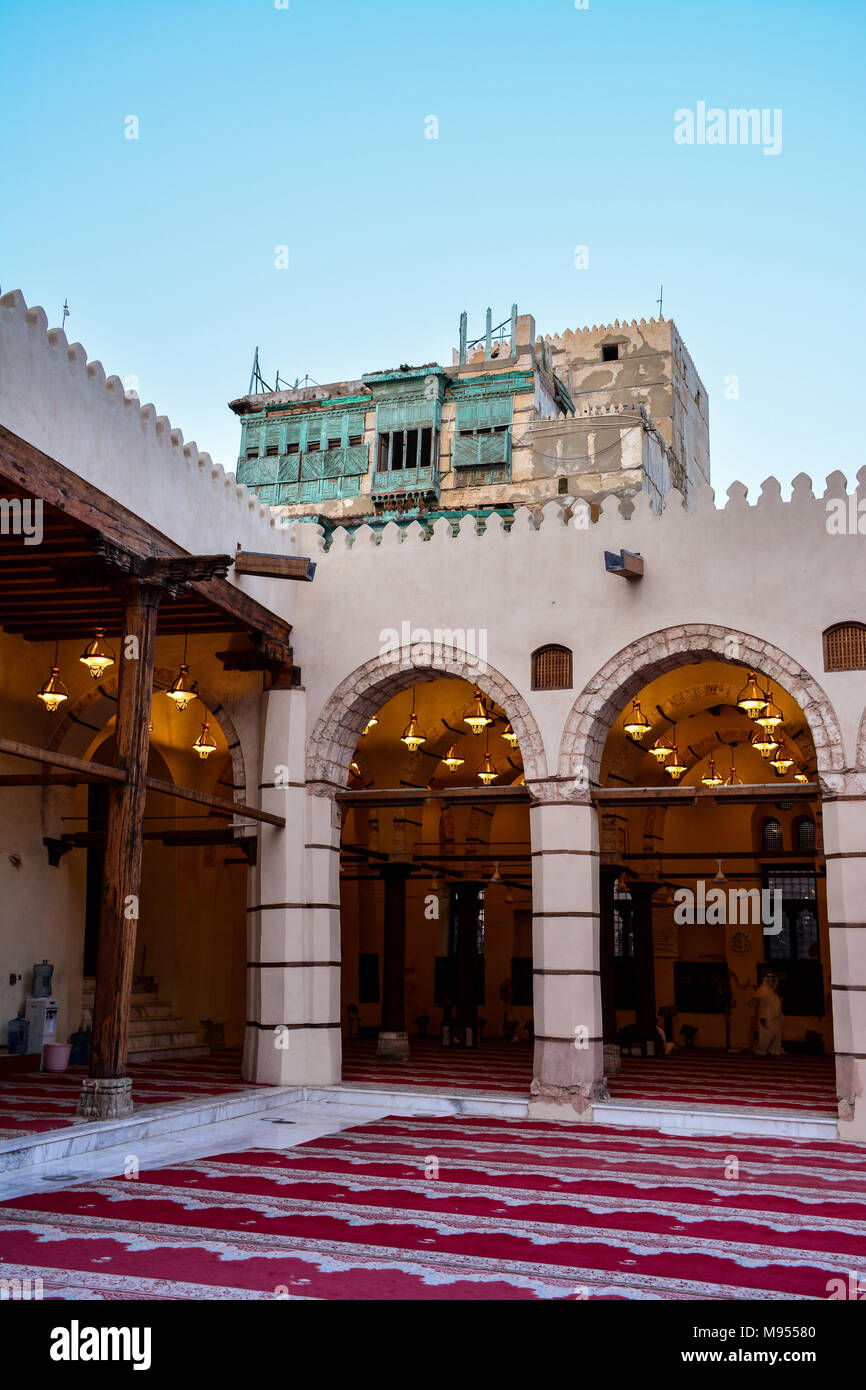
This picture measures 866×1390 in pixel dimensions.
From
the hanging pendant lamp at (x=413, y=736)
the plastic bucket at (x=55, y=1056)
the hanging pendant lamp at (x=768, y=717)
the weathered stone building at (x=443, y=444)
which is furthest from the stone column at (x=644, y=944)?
the weathered stone building at (x=443, y=444)

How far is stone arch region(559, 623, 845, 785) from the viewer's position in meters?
11.9

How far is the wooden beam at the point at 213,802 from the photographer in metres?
10.8

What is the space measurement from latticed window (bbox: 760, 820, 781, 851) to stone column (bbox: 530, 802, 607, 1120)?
877 centimetres

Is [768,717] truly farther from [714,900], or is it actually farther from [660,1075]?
[714,900]

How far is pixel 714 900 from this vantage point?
65.9 feet

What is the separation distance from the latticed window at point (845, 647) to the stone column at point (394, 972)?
22.8ft

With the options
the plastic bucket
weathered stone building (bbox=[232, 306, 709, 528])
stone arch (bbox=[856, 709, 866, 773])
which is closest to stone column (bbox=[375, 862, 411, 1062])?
the plastic bucket

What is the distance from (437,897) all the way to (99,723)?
7249 mm

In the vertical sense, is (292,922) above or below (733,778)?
below

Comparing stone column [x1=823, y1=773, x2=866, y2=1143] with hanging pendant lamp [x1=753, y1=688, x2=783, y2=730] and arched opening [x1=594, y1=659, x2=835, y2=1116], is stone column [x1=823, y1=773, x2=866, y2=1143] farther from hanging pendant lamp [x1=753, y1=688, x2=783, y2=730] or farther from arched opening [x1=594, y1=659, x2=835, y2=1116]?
arched opening [x1=594, y1=659, x2=835, y2=1116]

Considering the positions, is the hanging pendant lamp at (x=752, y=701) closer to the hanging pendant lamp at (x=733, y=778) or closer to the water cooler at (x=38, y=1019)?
the hanging pendant lamp at (x=733, y=778)

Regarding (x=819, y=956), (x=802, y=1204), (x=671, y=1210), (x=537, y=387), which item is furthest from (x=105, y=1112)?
(x=537, y=387)

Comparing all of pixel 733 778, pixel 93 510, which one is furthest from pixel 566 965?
pixel 733 778

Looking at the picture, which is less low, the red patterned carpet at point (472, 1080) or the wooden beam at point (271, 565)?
the wooden beam at point (271, 565)
